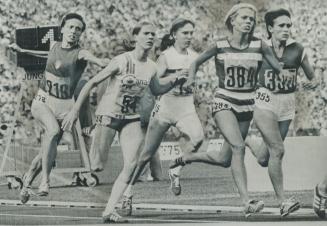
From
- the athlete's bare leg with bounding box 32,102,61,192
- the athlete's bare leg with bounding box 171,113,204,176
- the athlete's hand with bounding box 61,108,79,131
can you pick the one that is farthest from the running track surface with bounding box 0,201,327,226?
the athlete's hand with bounding box 61,108,79,131

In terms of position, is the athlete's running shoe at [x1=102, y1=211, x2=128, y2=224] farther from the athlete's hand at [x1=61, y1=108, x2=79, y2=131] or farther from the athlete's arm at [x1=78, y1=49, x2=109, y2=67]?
the athlete's arm at [x1=78, y1=49, x2=109, y2=67]

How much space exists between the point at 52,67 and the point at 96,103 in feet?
1.31

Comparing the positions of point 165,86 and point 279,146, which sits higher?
point 165,86

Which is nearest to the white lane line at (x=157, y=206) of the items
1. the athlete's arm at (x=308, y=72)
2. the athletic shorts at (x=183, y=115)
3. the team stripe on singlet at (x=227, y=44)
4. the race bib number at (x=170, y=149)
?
the race bib number at (x=170, y=149)

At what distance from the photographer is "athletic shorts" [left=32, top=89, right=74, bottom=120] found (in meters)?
6.20

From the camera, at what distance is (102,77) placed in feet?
19.8

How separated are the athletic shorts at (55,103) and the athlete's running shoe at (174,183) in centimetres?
83

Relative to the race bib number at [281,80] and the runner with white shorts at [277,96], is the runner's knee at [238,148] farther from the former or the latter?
the race bib number at [281,80]

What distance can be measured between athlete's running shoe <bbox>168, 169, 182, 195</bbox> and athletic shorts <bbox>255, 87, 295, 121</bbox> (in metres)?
0.76

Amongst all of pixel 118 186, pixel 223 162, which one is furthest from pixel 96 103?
pixel 223 162

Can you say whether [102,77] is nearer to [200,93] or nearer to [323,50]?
[200,93]

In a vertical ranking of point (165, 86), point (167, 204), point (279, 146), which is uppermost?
point (165, 86)

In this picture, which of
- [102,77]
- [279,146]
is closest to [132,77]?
[102,77]

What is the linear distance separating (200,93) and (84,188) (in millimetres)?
1039
